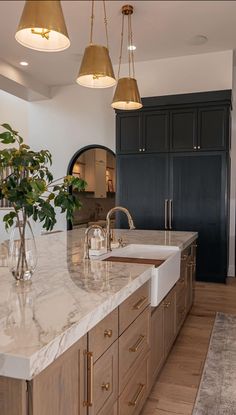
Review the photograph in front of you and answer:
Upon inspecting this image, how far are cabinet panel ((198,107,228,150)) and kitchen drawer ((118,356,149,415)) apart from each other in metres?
3.51

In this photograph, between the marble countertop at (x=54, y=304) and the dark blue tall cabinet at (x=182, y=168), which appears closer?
the marble countertop at (x=54, y=304)

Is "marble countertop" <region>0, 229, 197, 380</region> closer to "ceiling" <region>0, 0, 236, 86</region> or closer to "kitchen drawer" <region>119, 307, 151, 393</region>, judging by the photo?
"kitchen drawer" <region>119, 307, 151, 393</region>

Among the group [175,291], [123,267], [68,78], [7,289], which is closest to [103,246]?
[123,267]

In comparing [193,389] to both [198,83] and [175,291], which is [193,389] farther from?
[198,83]

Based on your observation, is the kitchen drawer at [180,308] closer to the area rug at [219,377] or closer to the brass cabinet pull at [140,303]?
the area rug at [219,377]

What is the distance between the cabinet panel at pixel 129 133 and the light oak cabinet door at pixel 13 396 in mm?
4514

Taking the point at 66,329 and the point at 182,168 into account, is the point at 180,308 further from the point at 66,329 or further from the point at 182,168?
the point at 182,168

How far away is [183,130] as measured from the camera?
4.97 meters

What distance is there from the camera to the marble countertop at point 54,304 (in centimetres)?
93

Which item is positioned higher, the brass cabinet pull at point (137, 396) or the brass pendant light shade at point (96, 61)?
the brass pendant light shade at point (96, 61)

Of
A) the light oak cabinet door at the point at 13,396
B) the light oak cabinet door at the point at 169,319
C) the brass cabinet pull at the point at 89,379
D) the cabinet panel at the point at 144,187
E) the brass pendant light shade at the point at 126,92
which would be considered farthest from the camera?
the cabinet panel at the point at 144,187

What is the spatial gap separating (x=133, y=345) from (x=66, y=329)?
2.51ft

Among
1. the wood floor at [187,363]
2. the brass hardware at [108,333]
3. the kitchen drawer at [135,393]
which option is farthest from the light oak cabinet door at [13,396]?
the wood floor at [187,363]

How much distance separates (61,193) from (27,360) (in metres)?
0.85
